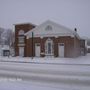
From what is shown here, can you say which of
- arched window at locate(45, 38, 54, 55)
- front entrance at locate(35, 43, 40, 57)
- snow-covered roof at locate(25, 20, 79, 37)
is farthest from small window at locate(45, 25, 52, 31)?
front entrance at locate(35, 43, 40, 57)

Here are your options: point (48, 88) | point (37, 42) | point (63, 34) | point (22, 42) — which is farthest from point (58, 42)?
point (48, 88)

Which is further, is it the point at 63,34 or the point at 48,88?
the point at 63,34

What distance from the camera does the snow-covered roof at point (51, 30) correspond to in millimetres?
36938

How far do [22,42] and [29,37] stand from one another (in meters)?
3.24

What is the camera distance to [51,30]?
126ft

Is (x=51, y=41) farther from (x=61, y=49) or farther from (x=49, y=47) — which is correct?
(x=61, y=49)

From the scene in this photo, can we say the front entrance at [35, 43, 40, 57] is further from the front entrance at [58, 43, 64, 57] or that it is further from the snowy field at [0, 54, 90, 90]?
the snowy field at [0, 54, 90, 90]

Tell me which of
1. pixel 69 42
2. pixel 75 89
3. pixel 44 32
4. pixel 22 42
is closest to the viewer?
pixel 75 89

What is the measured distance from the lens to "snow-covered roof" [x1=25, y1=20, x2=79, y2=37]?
3694 cm

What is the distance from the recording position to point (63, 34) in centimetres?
3709

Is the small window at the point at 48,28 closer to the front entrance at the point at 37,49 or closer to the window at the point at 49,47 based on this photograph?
the window at the point at 49,47

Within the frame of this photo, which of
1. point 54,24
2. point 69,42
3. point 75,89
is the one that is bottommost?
point 75,89

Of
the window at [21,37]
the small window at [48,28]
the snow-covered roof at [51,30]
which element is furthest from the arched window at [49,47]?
the window at [21,37]

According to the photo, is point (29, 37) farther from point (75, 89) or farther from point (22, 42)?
point (75, 89)
